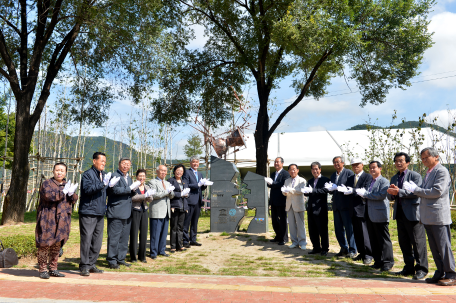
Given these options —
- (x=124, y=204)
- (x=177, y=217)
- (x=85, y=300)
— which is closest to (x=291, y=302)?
(x=85, y=300)

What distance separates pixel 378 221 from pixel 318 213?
1.51 metres

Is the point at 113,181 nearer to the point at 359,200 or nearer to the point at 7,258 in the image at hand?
the point at 7,258

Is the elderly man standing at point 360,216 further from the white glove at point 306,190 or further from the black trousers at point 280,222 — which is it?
the black trousers at point 280,222

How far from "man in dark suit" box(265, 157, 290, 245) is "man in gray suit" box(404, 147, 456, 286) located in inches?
136

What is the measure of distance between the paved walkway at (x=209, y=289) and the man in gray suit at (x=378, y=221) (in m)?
0.75

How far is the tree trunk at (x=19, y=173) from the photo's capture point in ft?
38.8

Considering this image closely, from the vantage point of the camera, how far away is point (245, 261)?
691 centimetres

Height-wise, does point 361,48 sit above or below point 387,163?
above

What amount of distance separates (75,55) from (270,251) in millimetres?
10690

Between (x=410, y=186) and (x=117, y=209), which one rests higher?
(x=410, y=186)

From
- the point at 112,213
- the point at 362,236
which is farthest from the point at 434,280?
the point at 112,213

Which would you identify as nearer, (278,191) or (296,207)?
(296,207)

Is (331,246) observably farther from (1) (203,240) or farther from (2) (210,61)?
(2) (210,61)

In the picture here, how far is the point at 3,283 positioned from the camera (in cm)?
477
